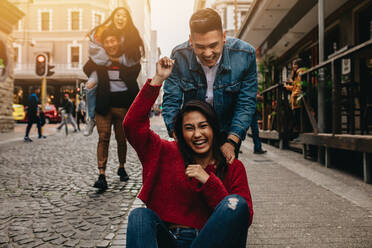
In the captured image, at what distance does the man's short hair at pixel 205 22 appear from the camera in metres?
1.97

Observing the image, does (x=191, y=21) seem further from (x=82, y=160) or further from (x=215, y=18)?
(x=82, y=160)

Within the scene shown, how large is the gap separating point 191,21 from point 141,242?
1.29 m

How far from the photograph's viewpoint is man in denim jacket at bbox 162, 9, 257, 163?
220 cm

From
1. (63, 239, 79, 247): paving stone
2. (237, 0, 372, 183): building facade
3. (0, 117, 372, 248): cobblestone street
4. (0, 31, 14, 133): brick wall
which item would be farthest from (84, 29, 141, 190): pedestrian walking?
(0, 31, 14, 133): brick wall

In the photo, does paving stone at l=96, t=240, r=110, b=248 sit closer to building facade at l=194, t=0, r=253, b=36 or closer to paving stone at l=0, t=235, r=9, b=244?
paving stone at l=0, t=235, r=9, b=244

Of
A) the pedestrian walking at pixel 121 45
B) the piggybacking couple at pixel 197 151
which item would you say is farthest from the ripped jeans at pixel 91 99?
the piggybacking couple at pixel 197 151

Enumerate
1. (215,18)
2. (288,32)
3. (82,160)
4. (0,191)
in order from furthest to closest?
(288,32) → (82,160) → (0,191) → (215,18)

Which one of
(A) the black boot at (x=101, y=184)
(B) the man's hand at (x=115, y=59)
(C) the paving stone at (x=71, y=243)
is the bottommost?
(C) the paving stone at (x=71, y=243)

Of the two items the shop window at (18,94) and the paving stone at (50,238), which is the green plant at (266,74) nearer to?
the paving stone at (50,238)

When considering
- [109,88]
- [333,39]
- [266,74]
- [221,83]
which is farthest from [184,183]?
[266,74]

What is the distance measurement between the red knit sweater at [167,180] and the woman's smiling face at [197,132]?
0.11m

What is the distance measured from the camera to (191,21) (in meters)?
2.02

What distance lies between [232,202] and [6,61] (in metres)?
14.4

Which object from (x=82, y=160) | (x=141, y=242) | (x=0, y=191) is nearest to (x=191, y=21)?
(x=141, y=242)
